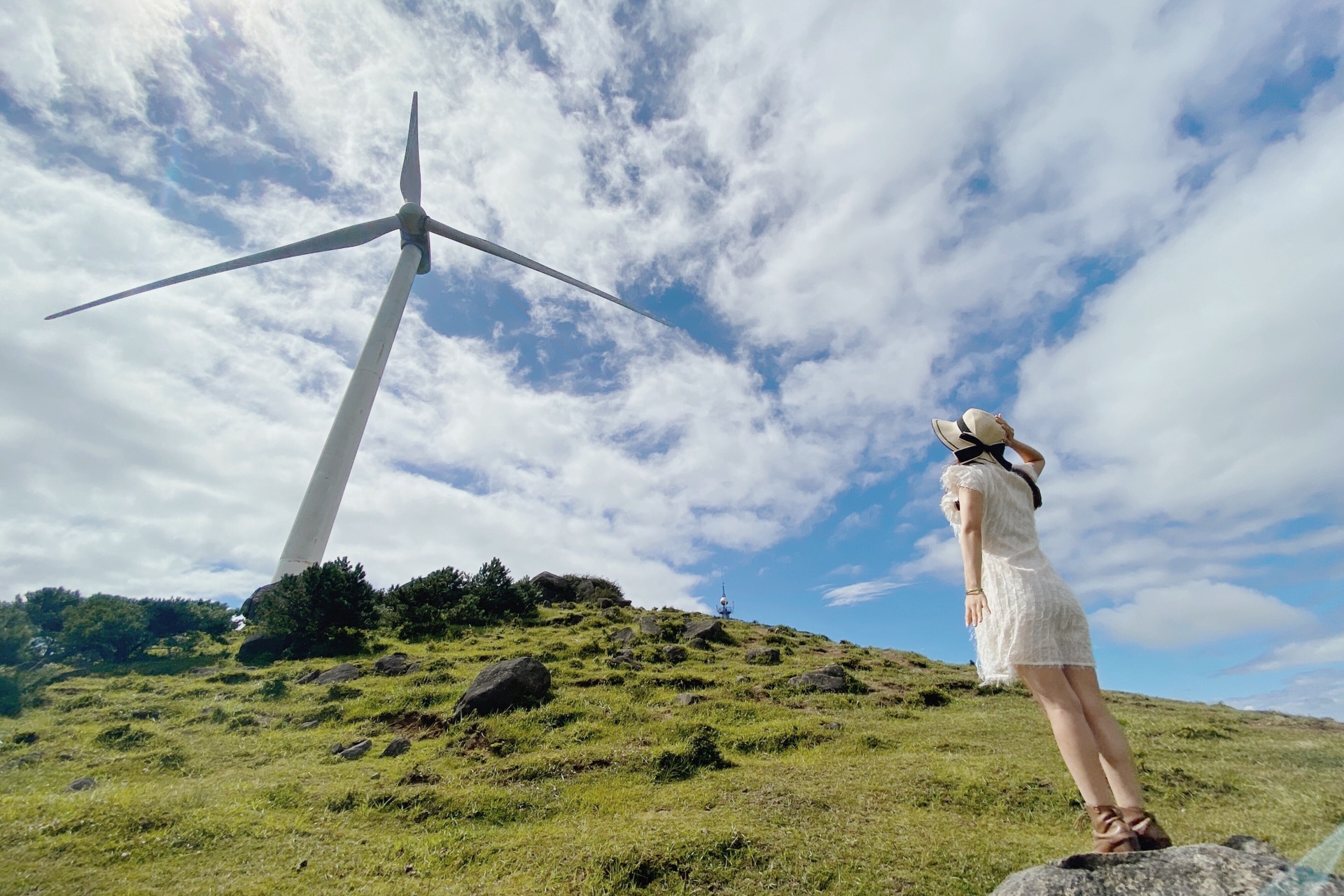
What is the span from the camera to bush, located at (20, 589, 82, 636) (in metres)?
33.1

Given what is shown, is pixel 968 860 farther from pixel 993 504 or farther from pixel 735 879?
pixel 993 504

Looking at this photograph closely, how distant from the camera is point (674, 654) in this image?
22.5 meters

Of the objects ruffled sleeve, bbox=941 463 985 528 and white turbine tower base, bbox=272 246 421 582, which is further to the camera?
white turbine tower base, bbox=272 246 421 582

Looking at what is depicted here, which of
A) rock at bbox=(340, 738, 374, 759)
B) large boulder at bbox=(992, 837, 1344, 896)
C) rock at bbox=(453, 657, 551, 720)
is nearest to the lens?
large boulder at bbox=(992, 837, 1344, 896)

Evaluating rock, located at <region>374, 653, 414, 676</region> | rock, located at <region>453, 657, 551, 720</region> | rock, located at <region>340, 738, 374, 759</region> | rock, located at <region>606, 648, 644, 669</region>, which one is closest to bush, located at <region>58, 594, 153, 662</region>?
rock, located at <region>374, 653, 414, 676</region>

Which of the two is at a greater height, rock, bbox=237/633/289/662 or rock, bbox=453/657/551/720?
rock, bbox=237/633/289/662

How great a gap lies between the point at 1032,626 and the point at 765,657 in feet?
63.5

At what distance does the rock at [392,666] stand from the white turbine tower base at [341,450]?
14.0m

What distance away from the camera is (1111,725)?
4.45m

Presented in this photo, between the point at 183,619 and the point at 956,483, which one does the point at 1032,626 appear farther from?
the point at 183,619

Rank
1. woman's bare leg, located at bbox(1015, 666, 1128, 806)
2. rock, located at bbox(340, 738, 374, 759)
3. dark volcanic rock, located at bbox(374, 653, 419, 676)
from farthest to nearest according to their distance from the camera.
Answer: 1. dark volcanic rock, located at bbox(374, 653, 419, 676)
2. rock, located at bbox(340, 738, 374, 759)
3. woman's bare leg, located at bbox(1015, 666, 1128, 806)

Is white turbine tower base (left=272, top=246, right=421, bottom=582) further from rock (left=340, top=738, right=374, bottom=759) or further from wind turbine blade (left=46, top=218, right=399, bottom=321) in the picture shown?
rock (left=340, top=738, right=374, bottom=759)

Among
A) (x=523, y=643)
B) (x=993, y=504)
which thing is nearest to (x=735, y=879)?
(x=993, y=504)

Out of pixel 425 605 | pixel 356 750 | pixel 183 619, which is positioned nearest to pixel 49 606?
pixel 183 619
